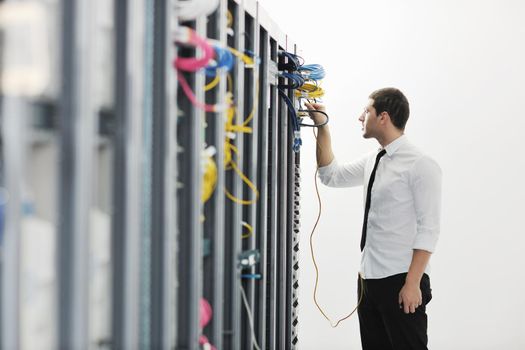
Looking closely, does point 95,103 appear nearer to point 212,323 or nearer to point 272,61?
point 212,323

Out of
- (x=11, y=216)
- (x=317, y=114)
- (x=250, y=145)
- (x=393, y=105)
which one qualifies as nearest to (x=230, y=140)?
(x=250, y=145)

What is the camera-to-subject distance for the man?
230 centimetres

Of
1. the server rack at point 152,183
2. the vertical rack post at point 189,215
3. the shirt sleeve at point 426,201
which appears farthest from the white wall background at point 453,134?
the vertical rack post at point 189,215

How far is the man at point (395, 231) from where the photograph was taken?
230 centimetres

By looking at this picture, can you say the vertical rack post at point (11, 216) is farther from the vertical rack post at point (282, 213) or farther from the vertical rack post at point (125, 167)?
the vertical rack post at point (282, 213)

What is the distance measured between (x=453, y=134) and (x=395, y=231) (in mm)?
1373

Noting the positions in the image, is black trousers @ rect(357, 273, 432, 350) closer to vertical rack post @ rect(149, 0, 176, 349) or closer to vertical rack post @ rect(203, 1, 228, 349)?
vertical rack post @ rect(203, 1, 228, 349)

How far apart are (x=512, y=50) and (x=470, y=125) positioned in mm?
515

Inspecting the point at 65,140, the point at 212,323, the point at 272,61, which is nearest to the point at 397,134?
the point at 272,61

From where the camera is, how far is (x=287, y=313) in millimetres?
2258

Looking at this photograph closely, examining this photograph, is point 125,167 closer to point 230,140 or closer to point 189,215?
point 189,215

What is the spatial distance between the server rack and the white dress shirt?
2.41 feet

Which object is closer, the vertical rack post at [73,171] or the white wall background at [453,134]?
the vertical rack post at [73,171]

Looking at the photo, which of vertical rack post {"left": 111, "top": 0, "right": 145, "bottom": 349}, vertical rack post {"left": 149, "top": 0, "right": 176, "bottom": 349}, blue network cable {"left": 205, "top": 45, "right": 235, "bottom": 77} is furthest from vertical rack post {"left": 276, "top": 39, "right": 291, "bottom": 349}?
vertical rack post {"left": 111, "top": 0, "right": 145, "bottom": 349}
